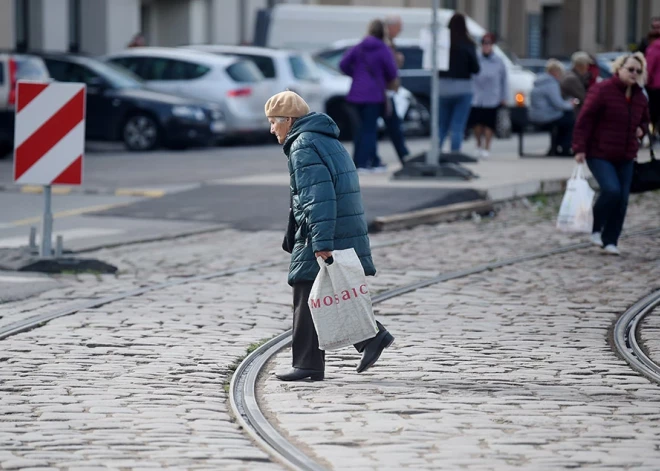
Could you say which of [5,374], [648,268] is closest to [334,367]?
[5,374]

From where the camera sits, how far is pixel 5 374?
7434 mm

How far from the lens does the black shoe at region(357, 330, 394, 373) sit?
7328 mm

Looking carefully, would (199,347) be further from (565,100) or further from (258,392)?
(565,100)

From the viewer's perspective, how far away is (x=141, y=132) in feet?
82.4

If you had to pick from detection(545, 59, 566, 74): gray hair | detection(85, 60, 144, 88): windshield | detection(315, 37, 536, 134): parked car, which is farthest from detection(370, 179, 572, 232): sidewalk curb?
detection(315, 37, 536, 134): parked car

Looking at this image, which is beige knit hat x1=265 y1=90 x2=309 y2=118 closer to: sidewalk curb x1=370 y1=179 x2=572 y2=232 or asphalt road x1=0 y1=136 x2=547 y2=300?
asphalt road x1=0 y1=136 x2=547 y2=300

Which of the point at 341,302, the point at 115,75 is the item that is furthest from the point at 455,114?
the point at 341,302

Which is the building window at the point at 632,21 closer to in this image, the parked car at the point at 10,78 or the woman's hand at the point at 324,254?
the parked car at the point at 10,78

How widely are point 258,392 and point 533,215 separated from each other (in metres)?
8.95

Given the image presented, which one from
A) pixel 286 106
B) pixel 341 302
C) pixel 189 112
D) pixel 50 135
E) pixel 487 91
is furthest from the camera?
pixel 189 112

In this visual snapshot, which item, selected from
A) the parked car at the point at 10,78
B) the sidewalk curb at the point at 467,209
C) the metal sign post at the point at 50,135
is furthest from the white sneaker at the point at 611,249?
the parked car at the point at 10,78

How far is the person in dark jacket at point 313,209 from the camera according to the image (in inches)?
276

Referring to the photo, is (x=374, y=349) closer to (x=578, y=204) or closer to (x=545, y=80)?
(x=578, y=204)

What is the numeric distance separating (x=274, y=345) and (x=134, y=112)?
17.3 meters
